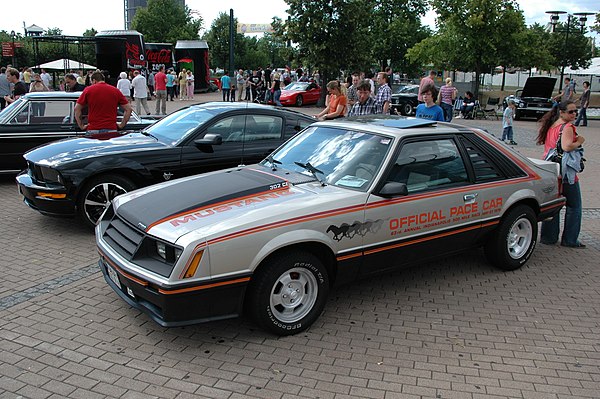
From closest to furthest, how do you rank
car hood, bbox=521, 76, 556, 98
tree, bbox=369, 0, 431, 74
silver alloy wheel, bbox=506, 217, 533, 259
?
silver alloy wheel, bbox=506, 217, 533, 259
car hood, bbox=521, 76, 556, 98
tree, bbox=369, 0, 431, 74

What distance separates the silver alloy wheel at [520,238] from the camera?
5941mm

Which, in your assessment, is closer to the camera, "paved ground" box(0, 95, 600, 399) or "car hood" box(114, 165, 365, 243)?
"paved ground" box(0, 95, 600, 399)

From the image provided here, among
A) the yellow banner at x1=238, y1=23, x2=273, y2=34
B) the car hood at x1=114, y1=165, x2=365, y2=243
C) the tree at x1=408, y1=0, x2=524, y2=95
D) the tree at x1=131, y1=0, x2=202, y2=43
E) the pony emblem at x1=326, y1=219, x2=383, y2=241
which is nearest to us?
the car hood at x1=114, y1=165, x2=365, y2=243

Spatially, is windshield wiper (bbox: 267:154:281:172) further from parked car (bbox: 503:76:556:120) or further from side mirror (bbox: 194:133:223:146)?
parked car (bbox: 503:76:556:120)

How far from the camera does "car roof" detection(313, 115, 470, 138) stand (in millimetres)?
5179

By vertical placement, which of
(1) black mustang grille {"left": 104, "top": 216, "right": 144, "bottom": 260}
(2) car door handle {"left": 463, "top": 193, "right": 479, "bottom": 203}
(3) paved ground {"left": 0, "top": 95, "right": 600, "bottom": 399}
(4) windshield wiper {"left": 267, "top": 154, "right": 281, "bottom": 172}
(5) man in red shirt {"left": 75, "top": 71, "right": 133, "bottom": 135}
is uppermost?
(5) man in red shirt {"left": 75, "top": 71, "right": 133, "bottom": 135}

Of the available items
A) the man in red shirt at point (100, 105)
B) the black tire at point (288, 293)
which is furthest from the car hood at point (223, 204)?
the man in red shirt at point (100, 105)

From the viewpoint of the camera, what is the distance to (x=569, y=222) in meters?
6.87

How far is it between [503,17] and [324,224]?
24.9 m

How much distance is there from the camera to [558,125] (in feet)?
22.2

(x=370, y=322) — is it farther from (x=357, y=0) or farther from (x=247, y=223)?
(x=357, y=0)

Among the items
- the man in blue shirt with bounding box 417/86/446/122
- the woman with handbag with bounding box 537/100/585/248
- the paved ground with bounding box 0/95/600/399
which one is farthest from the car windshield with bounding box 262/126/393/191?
the man in blue shirt with bounding box 417/86/446/122

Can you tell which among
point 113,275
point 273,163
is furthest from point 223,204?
point 273,163

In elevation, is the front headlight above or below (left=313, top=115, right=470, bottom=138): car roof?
below
